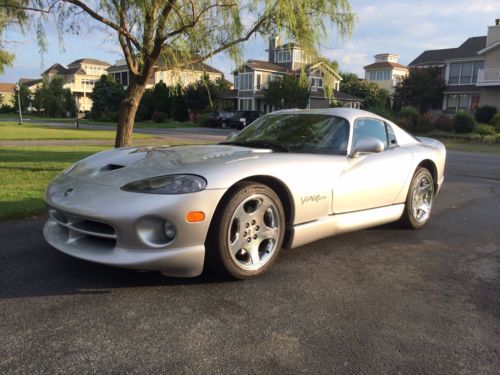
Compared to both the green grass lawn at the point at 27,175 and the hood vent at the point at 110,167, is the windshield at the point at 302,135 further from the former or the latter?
the green grass lawn at the point at 27,175

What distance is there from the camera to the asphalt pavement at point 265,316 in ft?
7.67

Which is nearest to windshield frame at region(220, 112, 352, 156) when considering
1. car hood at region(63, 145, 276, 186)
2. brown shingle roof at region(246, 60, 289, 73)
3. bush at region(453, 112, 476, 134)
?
car hood at region(63, 145, 276, 186)

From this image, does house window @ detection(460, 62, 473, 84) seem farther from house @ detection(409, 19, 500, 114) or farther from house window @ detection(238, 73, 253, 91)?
house window @ detection(238, 73, 253, 91)

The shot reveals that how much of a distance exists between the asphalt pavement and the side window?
3.80ft

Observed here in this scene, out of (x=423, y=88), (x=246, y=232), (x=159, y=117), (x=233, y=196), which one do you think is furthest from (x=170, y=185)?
(x=423, y=88)

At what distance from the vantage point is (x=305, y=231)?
377 centimetres

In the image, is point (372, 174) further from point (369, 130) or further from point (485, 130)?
point (485, 130)

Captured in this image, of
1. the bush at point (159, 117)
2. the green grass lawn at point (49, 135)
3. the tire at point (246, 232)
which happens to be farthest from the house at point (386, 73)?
the tire at point (246, 232)

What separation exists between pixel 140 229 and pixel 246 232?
2.69 feet

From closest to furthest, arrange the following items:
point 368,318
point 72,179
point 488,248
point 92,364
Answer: point 92,364
point 368,318
point 72,179
point 488,248

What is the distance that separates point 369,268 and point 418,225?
164cm

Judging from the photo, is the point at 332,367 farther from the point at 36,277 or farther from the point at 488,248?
the point at 488,248

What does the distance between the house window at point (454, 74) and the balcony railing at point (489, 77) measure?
8.47 meters

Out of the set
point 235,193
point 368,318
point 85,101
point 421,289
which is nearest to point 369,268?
point 421,289
